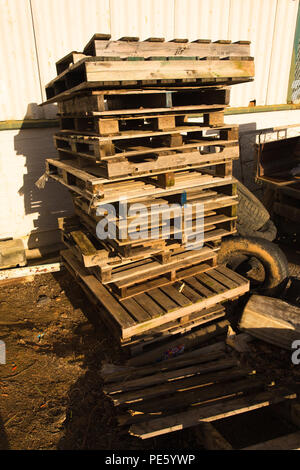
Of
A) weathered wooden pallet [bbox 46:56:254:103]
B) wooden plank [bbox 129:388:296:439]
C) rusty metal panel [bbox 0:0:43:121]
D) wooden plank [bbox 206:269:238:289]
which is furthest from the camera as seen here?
rusty metal panel [bbox 0:0:43:121]

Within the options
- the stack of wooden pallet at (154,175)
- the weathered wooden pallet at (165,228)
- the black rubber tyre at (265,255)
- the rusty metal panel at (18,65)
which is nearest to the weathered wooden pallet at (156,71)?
the stack of wooden pallet at (154,175)

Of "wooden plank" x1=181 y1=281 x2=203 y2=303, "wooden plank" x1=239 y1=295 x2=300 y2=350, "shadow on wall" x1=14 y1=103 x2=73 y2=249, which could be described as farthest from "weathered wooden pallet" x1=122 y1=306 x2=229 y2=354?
"shadow on wall" x1=14 y1=103 x2=73 y2=249

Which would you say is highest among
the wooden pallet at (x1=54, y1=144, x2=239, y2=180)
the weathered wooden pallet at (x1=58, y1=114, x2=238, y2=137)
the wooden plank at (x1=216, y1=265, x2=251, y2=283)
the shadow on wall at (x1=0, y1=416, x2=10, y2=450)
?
the weathered wooden pallet at (x1=58, y1=114, x2=238, y2=137)

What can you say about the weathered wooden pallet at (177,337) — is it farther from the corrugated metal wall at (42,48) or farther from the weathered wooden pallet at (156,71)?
the corrugated metal wall at (42,48)

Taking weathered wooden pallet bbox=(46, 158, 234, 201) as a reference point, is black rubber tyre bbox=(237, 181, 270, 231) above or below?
below

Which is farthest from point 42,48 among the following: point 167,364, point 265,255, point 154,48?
point 167,364

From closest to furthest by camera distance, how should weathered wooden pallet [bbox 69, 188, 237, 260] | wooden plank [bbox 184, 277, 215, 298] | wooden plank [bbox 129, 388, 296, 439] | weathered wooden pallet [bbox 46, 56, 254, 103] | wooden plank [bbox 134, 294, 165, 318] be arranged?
wooden plank [bbox 129, 388, 296, 439] → weathered wooden pallet [bbox 46, 56, 254, 103] → weathered wooden pallet [bbox 69, 188, 237, 260] → wooden plank [bbox 134, 294, 165, 318] → wooden plank [bbox 184, 277, 215, 298]

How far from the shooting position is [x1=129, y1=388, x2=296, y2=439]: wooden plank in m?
2.82

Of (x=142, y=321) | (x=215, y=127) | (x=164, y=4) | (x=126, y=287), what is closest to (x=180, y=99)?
(x=215, y=127)

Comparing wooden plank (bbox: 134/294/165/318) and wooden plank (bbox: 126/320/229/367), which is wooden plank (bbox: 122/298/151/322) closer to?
wooden plank (bbox: 134/294/165/318)

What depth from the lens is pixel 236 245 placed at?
15.8 feet

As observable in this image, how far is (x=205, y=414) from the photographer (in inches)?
116

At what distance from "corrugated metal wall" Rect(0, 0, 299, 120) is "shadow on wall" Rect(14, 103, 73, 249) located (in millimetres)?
400
